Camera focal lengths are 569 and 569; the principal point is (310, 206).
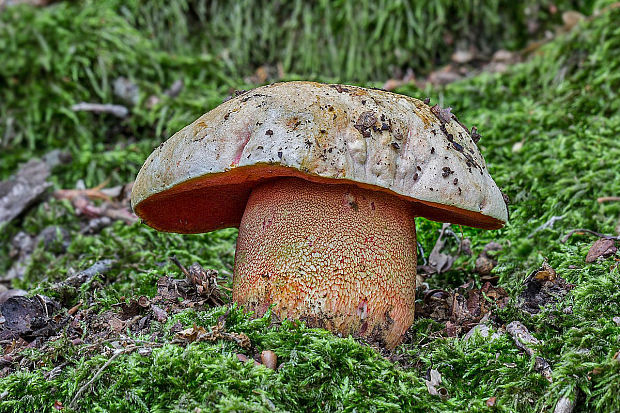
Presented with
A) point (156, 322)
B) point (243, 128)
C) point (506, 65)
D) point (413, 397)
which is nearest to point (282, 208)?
point (243, 128)

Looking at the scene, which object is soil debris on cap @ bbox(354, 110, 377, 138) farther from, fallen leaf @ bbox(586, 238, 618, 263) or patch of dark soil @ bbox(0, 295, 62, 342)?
patch of dark soil @ bbox(0, 295, 62, 342)

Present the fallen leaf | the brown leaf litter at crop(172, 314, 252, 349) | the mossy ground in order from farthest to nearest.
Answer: the fallen leaf → the brown leaf litter at crop(172, 314, 252, 349) → the mossy ground

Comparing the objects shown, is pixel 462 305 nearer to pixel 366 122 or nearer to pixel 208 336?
pixel 366 122

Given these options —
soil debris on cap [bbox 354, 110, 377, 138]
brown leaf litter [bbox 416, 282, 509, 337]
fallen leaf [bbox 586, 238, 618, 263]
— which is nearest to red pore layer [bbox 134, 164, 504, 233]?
soil debris on cap [bbox 354, 110, 377, 138]

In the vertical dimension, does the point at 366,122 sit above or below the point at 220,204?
above

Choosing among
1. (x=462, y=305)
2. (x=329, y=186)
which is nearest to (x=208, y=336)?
(x=329, y=186)
